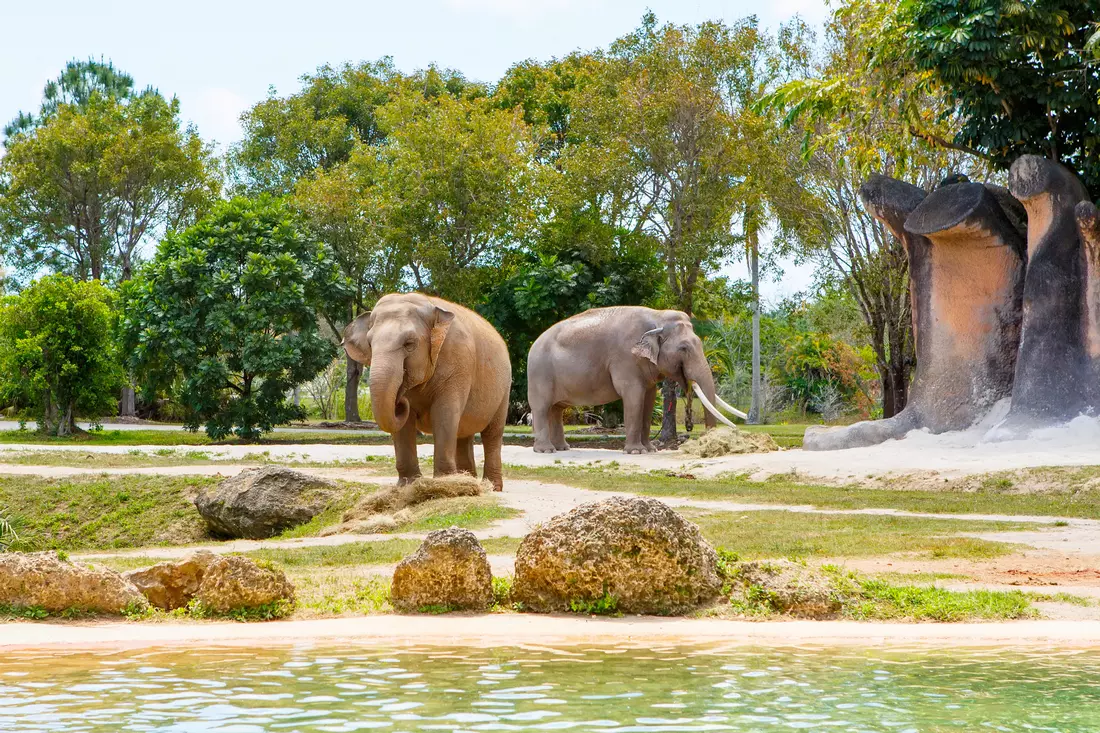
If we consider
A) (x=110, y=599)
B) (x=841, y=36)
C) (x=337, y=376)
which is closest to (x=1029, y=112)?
(x=841, y=36)

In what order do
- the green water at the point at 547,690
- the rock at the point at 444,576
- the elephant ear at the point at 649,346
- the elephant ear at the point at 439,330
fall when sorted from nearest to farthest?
the green water at the point at 547,690 < the rock at the point at 444,576 < the elephant ear at the point at 439,330 < the elephant ear at the point at 649,346

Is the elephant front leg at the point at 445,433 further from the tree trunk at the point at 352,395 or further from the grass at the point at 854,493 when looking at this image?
the tree trunk at the point at 352,395

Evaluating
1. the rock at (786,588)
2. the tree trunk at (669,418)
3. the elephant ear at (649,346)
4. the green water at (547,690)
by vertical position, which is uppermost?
the elephant ear at (649,346)

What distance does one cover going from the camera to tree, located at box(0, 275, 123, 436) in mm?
30562

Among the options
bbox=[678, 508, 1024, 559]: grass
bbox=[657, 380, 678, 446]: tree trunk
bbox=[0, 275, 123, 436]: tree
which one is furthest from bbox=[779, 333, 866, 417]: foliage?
bbox=[678, 508, 1024, 559]: grass

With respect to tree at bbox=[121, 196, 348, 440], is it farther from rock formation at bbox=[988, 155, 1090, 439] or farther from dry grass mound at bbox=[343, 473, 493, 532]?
rock formation at bbox=[988, 155, 1090, 439]

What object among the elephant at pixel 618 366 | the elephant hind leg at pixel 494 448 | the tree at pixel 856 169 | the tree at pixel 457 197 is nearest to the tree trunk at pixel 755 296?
the tree at pixel 856 169

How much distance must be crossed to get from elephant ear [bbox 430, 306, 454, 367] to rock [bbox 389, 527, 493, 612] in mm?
6232

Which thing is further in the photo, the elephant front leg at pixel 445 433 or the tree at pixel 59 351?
the tree at pixel 59 351

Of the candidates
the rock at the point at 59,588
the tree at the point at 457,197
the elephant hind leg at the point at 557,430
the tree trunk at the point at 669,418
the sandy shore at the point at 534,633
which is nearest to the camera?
the sandy shore at the point at 534,633

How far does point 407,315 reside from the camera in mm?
14422

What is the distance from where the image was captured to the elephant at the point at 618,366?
2477 centimetres

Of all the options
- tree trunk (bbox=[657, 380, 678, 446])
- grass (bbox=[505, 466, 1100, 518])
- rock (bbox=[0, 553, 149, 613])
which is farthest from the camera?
tree trunk (bbox=[657, 380, 678, 446])

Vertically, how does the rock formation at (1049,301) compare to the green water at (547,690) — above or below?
above
